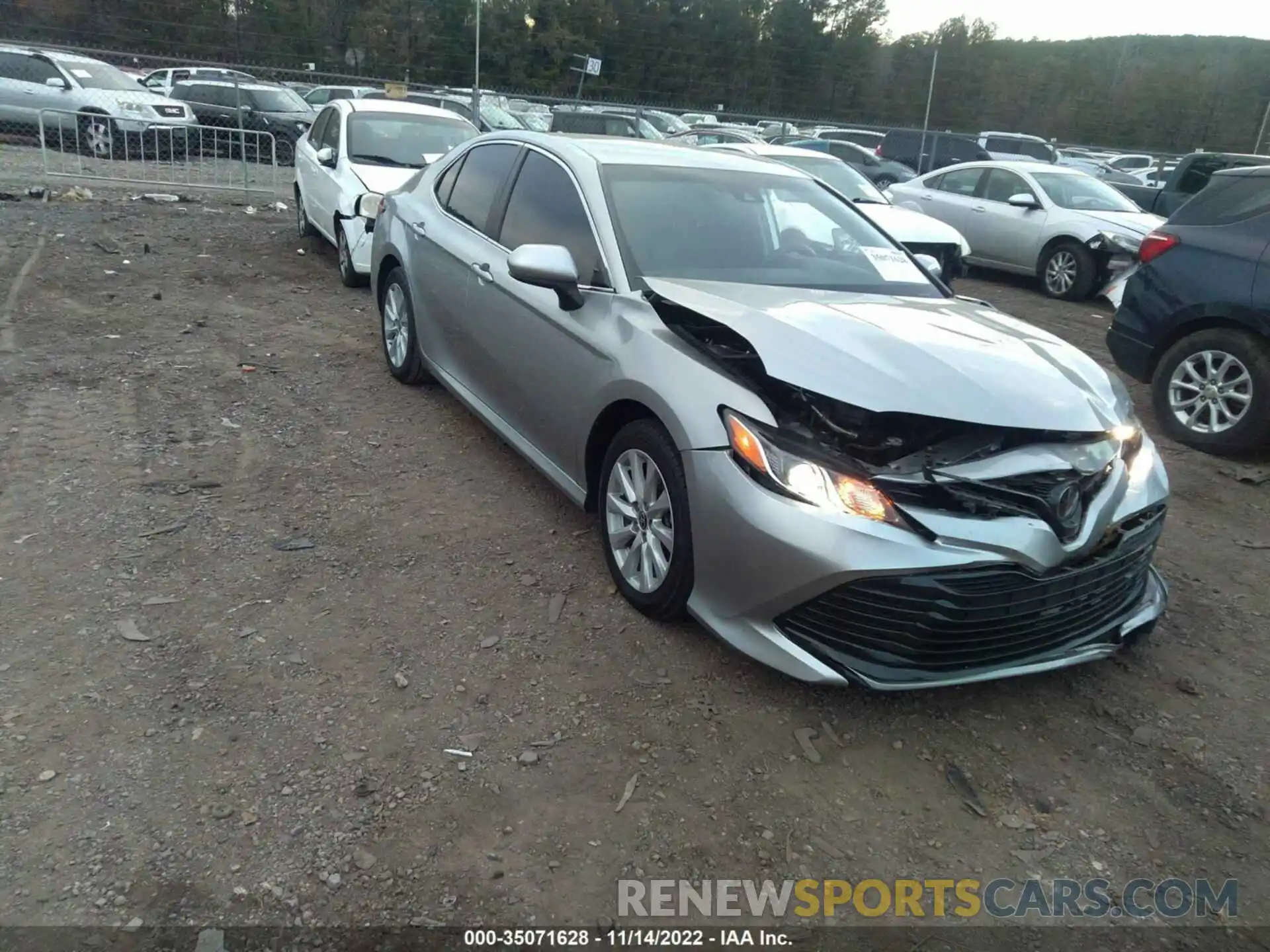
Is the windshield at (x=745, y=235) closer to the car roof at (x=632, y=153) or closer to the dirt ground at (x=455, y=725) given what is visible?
the car roof at (x=632, y=153)

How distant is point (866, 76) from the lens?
2830 cm

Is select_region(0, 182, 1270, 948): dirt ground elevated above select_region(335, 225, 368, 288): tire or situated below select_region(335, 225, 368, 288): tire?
below

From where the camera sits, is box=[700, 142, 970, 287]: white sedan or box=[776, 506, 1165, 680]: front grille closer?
box=[776, 506, 1165, 680]: front grille

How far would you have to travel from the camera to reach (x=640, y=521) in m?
3.57

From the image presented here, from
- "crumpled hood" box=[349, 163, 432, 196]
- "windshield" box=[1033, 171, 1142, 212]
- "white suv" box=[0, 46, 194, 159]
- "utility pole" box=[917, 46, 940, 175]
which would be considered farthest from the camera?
"utility pole" box=[917, 46, 940, 175]

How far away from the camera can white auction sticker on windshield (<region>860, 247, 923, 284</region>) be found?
4379 mm

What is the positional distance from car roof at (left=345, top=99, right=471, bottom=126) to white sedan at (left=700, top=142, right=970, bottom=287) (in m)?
→ 2.79

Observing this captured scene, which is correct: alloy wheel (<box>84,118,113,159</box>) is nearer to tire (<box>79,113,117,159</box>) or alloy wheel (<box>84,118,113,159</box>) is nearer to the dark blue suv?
tire (<box>79,113,117,159</box>)

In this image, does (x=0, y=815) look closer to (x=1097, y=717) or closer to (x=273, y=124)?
(x=1097, y=717)

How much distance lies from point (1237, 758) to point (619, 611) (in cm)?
215

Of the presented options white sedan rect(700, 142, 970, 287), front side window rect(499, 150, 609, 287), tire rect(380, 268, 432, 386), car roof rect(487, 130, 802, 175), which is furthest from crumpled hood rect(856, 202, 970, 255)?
front side window rect(499, 150, 609, 287)

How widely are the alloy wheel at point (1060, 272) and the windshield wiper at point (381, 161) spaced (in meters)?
7.39

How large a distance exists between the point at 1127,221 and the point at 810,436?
1001 centimetres

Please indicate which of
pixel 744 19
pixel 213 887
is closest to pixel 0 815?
pixel 213 887
